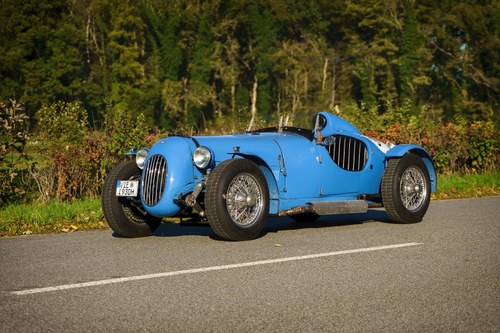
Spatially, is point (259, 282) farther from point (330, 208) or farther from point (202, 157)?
point (330, 208)

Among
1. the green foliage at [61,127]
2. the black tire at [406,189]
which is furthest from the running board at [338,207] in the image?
the green foliage at [61,127]

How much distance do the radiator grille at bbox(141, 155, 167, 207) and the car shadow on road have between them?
50cm

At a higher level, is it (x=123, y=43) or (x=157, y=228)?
(x=123, y=43)

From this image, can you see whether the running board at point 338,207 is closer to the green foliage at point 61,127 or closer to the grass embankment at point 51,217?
the grass embankment at point 51,217

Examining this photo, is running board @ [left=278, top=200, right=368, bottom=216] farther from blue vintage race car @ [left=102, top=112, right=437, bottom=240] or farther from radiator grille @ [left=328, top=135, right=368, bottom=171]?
radiator grille @ [left=328, top=135, right=368, bottom=171]

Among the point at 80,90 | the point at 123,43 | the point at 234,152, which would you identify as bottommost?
the point at 234,152

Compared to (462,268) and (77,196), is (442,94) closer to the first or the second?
(77,196)

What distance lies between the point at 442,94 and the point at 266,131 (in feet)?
210

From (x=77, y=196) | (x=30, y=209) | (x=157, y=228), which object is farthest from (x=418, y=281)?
(x=77, y=196)

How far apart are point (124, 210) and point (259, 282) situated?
343cm

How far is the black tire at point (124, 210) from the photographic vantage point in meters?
9.58

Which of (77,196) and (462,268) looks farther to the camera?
(77,196)

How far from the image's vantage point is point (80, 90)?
215ft

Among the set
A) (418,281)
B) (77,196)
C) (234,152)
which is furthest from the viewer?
(77,196)
